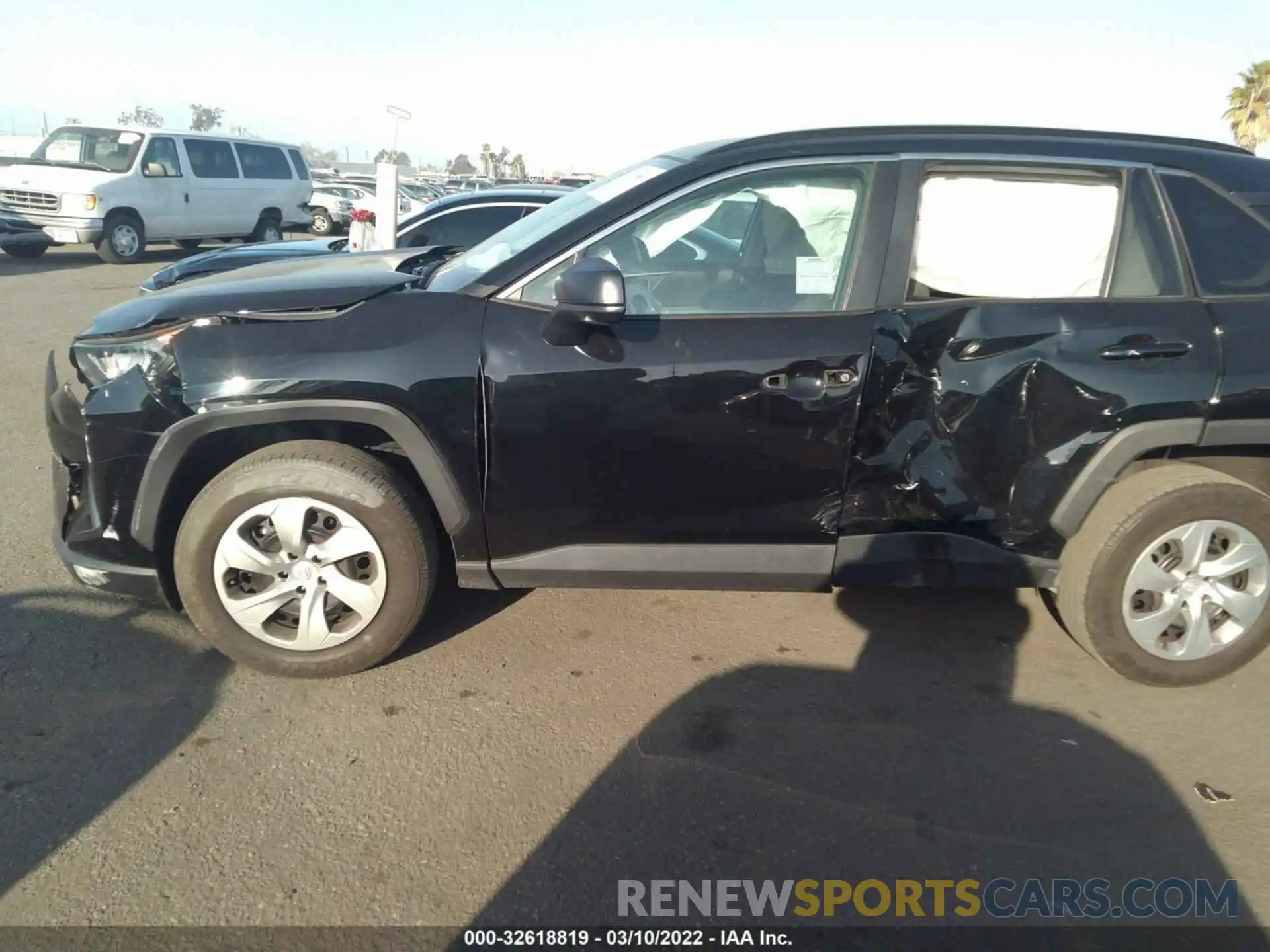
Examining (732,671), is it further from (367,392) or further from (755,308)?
(367,392)

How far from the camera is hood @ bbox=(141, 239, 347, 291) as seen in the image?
6.04 m

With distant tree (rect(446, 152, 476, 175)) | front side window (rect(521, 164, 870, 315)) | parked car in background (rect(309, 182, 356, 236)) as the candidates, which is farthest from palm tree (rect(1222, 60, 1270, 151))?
distant tree (rect(446, 152, 476, 175))

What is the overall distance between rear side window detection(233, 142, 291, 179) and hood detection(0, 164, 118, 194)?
9.63 ft

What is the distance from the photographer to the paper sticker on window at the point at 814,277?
2.88 meters

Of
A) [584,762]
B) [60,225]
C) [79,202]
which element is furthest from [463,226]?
[60,225]

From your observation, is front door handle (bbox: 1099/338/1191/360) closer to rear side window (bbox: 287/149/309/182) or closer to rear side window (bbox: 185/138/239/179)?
rear side window (bbox: 185/138/239/179)

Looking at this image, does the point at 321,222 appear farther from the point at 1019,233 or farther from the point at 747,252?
the point at 1019,233

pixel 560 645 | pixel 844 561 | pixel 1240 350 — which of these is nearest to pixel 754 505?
pixel 844 561

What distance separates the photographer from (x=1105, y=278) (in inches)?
115

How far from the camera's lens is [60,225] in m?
13.9

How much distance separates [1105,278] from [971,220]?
19.8 inches

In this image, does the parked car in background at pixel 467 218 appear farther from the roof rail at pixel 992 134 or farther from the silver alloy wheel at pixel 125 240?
the silver alloy wheel at pixel 125 240

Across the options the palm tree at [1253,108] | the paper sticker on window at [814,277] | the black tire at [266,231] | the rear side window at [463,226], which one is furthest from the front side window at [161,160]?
the palm tree at [1253,108]

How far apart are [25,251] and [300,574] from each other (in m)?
15.6
